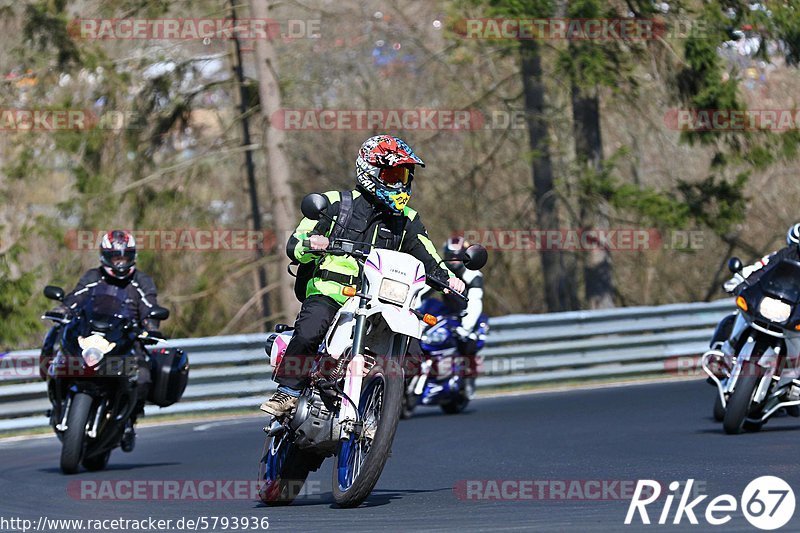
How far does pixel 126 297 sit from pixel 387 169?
4.73 m

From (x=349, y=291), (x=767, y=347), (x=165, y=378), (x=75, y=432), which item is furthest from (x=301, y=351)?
(x=767, y=347)

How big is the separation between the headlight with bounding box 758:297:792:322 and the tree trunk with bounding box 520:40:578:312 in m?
12.5

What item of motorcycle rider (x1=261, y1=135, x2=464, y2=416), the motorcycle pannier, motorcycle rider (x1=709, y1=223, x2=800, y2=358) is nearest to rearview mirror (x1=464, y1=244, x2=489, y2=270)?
motorcycle rider (x1=261, y1=135, x2=464, y2=416)

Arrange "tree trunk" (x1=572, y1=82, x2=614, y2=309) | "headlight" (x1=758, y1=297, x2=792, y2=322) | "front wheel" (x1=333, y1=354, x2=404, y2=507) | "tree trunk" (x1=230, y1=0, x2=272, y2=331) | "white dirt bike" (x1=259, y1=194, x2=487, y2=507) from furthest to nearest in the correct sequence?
1. "tree trunk" (x1=230, y1=0, x2=272, y2=331)
2. "tree trunk" (x1=572, y1=82, x2=614, y2=309)
3. "headlight" (x1=758, y1=297, x2=792, y2=322)
4. "white dirt bike" (x1=259, y1=194, x2=487, y2=507)
5. "front wheel" (x1=333, y1=354, x2=404, y2=507)

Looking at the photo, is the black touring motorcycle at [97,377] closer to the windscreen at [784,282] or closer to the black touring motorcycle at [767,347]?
the black touring motorcycle at [767,347]

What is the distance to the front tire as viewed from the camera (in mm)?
11633

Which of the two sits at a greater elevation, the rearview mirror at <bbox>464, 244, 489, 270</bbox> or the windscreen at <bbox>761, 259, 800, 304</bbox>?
the rearview mirror at <bbox>464, 244, 489, 270</bbox>

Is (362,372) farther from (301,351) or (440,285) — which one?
(440,285)

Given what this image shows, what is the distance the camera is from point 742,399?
37.9ft

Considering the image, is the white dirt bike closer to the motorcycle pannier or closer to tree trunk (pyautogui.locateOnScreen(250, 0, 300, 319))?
the motorcycle pannier

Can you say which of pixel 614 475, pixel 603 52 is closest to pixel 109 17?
pixel 603 52

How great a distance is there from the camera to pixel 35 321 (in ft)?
71.2

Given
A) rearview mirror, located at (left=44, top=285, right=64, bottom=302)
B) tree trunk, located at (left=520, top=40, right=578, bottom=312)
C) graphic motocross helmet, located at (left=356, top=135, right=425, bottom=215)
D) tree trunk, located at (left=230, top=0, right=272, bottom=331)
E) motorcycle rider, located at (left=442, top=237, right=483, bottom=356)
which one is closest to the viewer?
graphic motocross helmet, located at (left=356, top=135, right=425, bottom=215)

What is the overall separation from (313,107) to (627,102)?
729 centimetres
